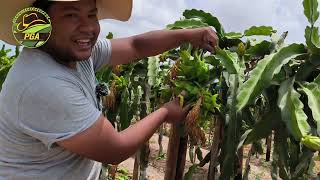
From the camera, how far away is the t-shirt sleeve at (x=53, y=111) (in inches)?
64.5

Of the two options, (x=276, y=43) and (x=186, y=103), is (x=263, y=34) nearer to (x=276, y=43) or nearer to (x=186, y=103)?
(x=276, y=43)

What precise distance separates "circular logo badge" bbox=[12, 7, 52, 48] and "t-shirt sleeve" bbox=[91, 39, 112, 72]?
19.1 inches

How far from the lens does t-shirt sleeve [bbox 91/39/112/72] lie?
232 centimetres

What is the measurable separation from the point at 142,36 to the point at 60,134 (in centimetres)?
98

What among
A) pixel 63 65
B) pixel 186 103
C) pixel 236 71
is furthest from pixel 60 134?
pixel 236 71

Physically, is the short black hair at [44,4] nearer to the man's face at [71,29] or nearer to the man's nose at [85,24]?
the man's face at [71,29]

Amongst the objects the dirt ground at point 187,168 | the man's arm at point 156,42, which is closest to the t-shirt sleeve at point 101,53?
the man's arm at point 156,42

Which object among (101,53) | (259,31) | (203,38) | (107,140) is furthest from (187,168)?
(107,140)

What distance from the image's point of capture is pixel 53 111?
1646 millimetres

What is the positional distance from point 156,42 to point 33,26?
2.76 feet

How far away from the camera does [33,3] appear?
1798mm

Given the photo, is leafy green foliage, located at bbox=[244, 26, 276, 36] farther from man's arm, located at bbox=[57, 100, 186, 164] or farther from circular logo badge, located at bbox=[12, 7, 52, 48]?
circular logo badge, located at bbox=[12, 7, 52, 48]

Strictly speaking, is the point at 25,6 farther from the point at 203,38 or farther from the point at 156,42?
the point at 203,38

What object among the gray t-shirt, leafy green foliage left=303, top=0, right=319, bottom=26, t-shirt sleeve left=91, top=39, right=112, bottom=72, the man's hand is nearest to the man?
the gray t-shirt
